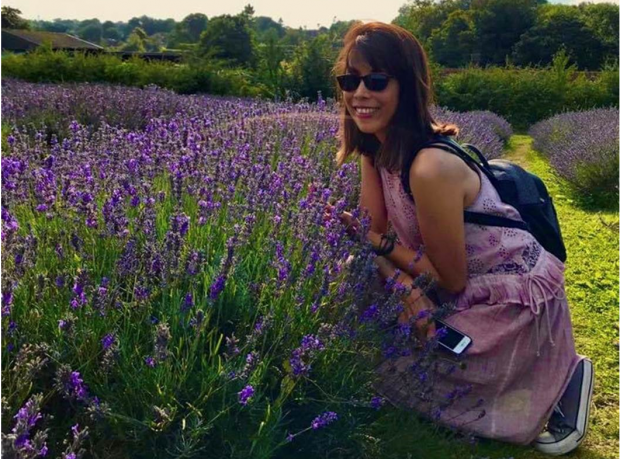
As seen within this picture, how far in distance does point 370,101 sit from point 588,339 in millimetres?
1946

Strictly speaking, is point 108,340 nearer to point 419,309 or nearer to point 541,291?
point 419,309

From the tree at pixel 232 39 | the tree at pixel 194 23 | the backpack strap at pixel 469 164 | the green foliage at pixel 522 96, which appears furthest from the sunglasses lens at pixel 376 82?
the tree at pixel 194 23

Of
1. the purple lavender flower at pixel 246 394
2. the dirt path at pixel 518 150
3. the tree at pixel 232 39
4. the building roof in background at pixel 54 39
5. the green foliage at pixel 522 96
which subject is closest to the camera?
the purple lavender flower at pixel 246 394

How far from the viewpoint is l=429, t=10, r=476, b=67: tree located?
110 feet

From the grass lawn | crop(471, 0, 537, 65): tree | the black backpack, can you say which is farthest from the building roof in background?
crop(471, 0, 537, 65): tree

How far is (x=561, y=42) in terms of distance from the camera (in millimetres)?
32125

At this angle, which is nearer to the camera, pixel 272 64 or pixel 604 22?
Answer: pixel 272 64

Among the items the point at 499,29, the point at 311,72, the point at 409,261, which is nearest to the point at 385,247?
the point at 409,261

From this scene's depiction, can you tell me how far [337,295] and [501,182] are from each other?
40.1 inches

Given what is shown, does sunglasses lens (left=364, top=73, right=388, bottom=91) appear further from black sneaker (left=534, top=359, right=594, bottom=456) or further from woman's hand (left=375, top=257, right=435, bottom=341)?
black sneaker (left=534, top=359, right=594, bottom=456)

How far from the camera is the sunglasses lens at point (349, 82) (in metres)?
2.47

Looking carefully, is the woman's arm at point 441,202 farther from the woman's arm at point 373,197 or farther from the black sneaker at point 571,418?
the black sneaker at point 571,418

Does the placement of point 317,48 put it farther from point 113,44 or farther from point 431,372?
point 431,372

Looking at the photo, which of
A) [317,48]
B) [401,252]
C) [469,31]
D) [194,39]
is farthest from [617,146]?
[469,31]
